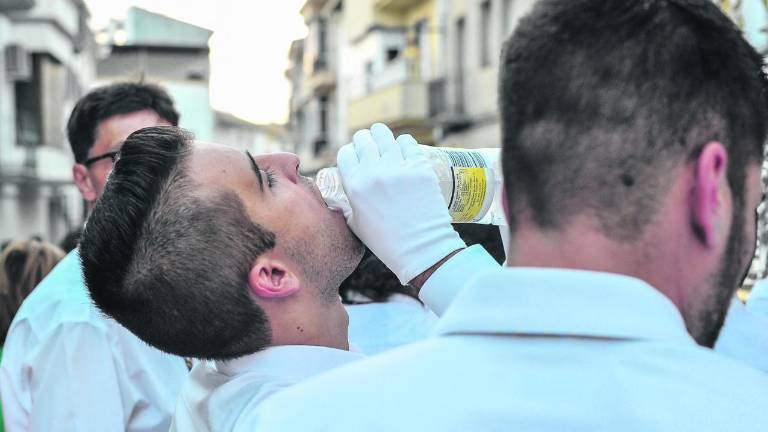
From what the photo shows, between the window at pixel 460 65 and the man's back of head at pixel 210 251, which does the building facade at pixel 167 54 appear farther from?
the man's back of head at pixel 210 251

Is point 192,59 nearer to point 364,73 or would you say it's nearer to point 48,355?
point 364,73

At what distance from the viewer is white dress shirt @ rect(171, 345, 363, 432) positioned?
1.51 m

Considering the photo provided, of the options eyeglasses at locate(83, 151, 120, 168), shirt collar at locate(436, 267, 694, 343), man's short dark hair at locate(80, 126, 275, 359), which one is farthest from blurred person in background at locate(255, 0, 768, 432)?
eyeglasses at locate(83, 151, 120, 168)

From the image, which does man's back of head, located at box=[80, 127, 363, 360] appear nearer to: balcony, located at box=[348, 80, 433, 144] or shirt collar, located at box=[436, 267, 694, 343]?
shirt collar, located at box=[436, 267, 694, 343]

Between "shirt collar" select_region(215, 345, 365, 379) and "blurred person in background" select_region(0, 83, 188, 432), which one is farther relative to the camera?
"blurred person in background" select_region(0, 83, 188, 432)

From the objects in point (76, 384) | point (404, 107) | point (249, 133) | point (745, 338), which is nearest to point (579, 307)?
point (745, 338)

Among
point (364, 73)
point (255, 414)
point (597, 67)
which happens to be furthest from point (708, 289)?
point (364, 73)

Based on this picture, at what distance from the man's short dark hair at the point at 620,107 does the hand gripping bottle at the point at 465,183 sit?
705 mm

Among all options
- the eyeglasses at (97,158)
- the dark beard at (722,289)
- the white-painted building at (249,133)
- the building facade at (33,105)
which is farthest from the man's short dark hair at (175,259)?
the white-painted building at (249,133)

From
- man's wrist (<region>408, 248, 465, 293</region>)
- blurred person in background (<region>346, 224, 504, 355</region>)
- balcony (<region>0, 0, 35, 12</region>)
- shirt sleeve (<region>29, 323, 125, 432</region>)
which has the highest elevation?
balcony (<region>0, 0, 35, 12</region>)

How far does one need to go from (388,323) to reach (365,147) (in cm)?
129

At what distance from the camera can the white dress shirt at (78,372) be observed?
2.32m

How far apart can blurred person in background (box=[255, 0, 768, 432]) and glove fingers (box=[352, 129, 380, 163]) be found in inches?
20.0

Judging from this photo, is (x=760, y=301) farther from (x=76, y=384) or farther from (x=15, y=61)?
(x=15, y=61)
